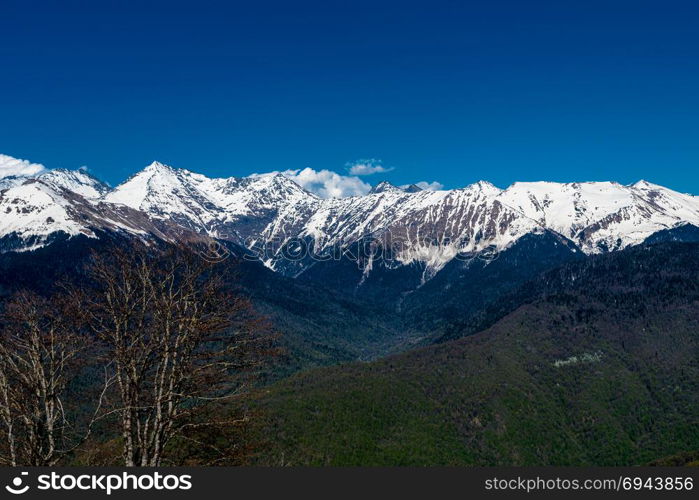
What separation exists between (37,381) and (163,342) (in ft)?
18.9

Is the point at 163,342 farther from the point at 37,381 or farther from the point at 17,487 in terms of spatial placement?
the point at 17,487

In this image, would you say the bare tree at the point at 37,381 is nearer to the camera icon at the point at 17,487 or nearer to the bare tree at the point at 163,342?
the bare tree at the point at 163,342

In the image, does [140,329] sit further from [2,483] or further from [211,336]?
[2,483]

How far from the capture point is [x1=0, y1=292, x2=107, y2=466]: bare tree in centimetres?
2519

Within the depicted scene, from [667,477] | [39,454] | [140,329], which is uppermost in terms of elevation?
[140,329]

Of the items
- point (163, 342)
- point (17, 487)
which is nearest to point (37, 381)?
point (163, 342)

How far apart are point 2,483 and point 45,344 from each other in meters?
8.47

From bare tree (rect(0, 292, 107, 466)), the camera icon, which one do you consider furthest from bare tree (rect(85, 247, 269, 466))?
the camera icon

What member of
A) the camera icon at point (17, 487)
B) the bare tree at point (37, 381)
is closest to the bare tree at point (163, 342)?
the bare tree at point (37, 381)

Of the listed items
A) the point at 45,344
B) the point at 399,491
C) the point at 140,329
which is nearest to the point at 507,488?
the point at 399,491

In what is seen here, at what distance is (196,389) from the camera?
1144 inches

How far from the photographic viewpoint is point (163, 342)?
26.6 metres

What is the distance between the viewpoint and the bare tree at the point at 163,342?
2608 centimetres

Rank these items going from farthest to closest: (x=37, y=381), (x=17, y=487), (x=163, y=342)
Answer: (x=163, y=342)
(x=37, y=381)
(x=17, y=487)
